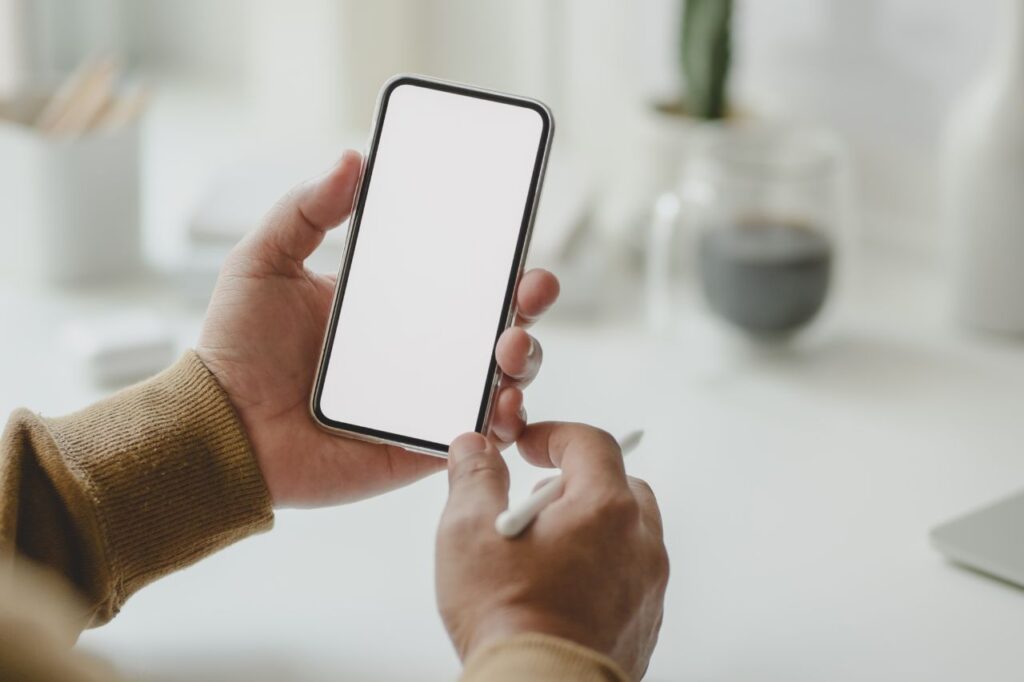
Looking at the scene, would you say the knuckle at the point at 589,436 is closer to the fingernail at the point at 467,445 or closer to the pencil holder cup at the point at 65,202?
the fingernail at the point at 467,445

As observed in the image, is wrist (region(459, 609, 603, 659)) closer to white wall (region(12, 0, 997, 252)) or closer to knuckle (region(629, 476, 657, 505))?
knuckle (region(629, 476, 657, 505))

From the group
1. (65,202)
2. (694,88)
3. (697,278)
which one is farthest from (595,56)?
(65,202)

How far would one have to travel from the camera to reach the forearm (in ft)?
2.05

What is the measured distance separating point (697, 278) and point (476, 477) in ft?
1.56

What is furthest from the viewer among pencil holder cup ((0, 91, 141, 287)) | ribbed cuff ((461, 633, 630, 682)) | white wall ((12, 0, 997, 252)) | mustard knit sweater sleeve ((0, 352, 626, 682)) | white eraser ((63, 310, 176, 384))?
white wall ((12, 0, 997, 252))

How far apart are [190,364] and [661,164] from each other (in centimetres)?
57

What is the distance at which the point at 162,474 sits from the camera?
65 centimetres

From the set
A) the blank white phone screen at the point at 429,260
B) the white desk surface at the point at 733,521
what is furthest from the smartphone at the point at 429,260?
the white desk surface at the point at 733,521

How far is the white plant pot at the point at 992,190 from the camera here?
96 centimetres

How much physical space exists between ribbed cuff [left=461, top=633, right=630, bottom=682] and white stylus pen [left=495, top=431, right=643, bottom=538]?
5cm

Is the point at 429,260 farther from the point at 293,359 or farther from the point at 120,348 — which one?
the point at 120,348

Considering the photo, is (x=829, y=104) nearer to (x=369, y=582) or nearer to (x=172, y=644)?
(x=369, y=582)

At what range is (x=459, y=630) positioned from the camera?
54 centimetres

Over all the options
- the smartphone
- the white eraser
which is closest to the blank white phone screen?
the smartphone
